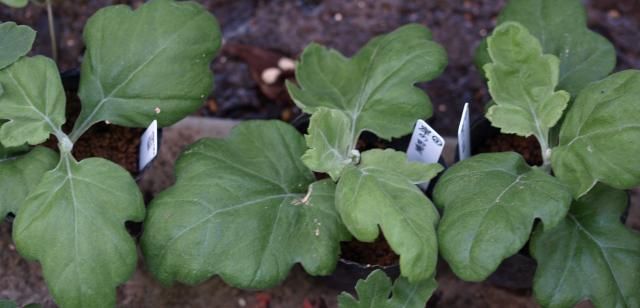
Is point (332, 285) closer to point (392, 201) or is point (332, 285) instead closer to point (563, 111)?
point (392, 201)

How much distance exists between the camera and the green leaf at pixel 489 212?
3.96ft

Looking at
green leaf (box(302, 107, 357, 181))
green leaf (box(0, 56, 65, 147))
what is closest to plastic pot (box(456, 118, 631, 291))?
green leaf (box(302, 107, 357, 181))

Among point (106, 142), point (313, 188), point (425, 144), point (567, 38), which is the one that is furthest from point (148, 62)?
point (567, 38)

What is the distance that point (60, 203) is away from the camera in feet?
4.22

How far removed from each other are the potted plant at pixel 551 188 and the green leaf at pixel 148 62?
49cm

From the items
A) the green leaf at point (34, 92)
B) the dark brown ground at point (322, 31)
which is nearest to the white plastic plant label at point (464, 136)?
the dark brown ground at point (322, 31)

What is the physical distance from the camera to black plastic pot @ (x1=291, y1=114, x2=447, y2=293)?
1447 millimetres

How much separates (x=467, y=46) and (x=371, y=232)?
2.99 ft

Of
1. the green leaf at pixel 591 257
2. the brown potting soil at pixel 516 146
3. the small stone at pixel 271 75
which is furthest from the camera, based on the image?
the small stone at pixel 271 75

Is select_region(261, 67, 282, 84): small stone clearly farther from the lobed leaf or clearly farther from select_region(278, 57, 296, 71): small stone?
the lobed leaf

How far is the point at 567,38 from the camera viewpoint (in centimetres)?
146

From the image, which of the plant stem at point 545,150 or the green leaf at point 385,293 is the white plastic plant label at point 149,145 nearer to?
the green leaf at point 385,293

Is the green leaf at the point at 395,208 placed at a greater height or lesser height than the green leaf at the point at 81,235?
greater

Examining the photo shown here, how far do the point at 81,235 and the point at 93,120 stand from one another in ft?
0.89
